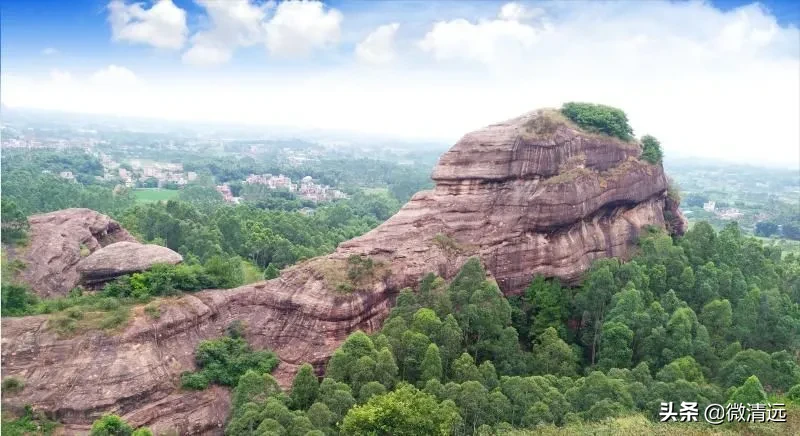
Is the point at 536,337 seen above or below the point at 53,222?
below

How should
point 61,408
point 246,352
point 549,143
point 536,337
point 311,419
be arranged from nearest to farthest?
point 311,419
point 61,408
point 246,352
point 536,337
point 549,143

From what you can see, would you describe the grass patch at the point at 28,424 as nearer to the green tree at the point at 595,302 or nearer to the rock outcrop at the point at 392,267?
the rock outcrop at the point at 392,267

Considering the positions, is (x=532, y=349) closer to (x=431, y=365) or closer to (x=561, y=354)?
(x=561, y=354)

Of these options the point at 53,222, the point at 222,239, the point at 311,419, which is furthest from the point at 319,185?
the point at 311,419

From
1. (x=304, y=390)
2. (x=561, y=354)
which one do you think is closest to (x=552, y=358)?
(x=561, y=354)

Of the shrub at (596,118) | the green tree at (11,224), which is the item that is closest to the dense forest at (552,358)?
the shrub at (596,118)

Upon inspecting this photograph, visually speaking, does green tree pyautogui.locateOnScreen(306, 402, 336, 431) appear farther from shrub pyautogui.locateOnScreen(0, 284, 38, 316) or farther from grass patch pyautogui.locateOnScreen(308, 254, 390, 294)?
shrub pyautogui.locateOnScreen(0, 284, 38, 316)

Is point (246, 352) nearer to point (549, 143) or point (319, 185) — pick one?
point (549, 143)
